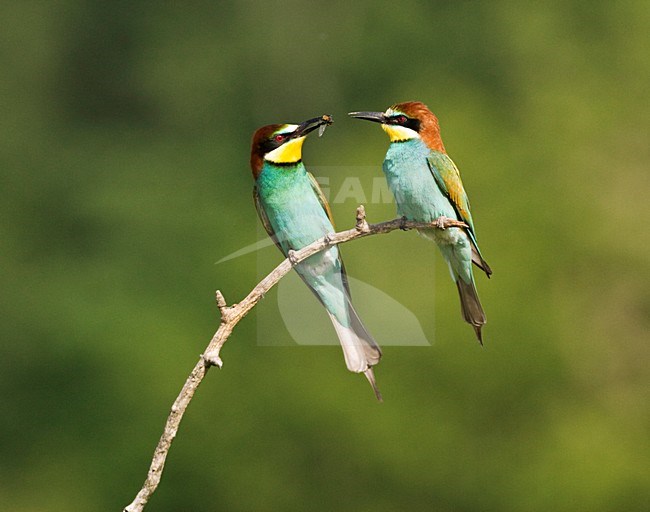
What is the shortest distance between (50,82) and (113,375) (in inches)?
153

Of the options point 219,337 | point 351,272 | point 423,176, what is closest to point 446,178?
point 423,176

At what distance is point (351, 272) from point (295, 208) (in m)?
3.13

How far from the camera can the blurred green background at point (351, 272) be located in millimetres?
6324

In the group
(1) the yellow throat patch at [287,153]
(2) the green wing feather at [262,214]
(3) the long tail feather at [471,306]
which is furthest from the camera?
(2) the green wing feather at [262,214]

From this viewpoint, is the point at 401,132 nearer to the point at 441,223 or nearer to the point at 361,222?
the point at 441,223

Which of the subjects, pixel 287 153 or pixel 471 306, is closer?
pixel 471 306

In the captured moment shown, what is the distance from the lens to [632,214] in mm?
7336

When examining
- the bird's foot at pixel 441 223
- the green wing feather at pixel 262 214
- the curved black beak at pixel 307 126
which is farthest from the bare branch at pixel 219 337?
the green wing feather at pixel 262 214

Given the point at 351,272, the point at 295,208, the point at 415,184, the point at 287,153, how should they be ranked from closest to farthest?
the point at 415,184 → the point at 287,153 → the point at 295,208 → the point at 351,272

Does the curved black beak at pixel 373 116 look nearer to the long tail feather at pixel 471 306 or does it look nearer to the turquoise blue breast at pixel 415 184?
the turquoise blue breast at pixel 415 184

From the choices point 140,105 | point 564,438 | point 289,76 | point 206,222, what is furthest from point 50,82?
point 564,438

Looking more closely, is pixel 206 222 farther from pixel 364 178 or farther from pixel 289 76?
pixel 289 76

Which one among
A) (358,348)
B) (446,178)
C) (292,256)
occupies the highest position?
(446,178)

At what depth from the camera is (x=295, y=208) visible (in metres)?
3.04
